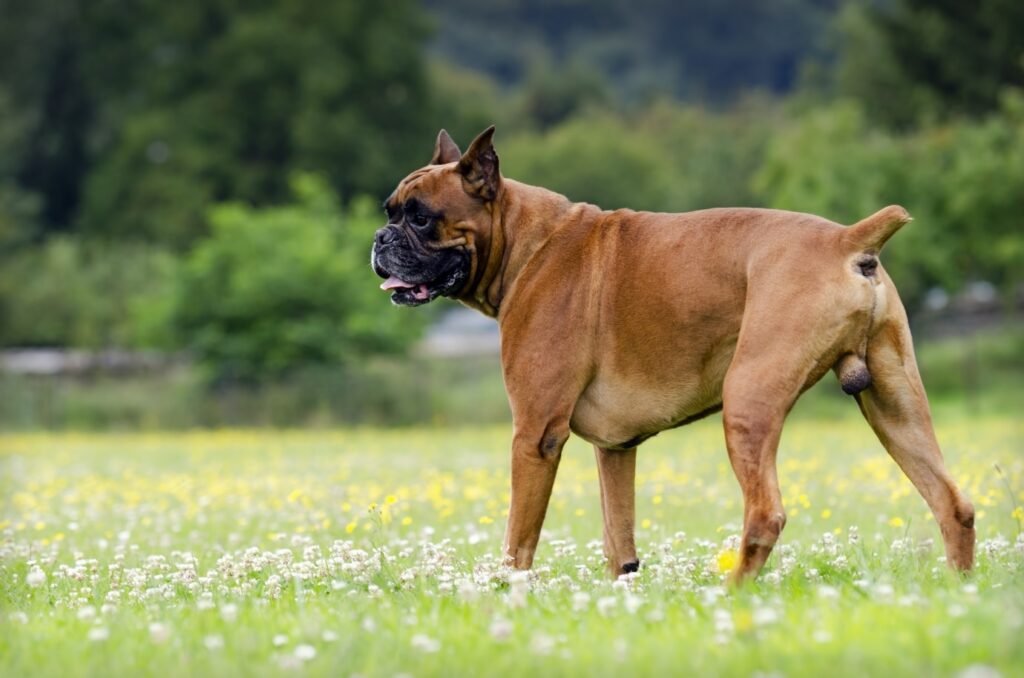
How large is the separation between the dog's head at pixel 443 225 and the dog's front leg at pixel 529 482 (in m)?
1.00

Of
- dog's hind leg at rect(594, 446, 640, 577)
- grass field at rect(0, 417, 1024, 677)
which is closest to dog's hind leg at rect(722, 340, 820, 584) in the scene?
grass field at rect(0, 417, 1024, 677)

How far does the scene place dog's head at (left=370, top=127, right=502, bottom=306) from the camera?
6738 millimetres

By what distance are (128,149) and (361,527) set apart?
A: 50.0m

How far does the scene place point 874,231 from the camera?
18.6ft

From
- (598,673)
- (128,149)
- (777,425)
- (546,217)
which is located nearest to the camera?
(598,673)

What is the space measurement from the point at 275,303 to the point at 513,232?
88.3ft

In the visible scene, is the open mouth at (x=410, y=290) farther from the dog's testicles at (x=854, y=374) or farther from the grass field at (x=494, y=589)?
the dog's testicles at (x=854, y=374)

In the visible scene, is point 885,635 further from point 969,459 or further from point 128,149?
point 128,149

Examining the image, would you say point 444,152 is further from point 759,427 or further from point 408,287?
point 759,427

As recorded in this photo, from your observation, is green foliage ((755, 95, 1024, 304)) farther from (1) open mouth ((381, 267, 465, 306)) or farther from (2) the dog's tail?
(2) the dog's tail

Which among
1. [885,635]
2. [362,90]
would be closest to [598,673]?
[885,635]

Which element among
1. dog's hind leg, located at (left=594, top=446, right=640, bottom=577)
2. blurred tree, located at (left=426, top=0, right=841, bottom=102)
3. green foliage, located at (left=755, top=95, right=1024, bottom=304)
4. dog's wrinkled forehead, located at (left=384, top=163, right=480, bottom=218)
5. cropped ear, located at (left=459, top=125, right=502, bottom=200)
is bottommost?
dog's hind leg, located at (left=594, top=446, right=640, bottom=577)

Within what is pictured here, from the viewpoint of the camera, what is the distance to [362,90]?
5750 centimetres

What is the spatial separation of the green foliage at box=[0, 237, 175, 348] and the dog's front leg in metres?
38.6
